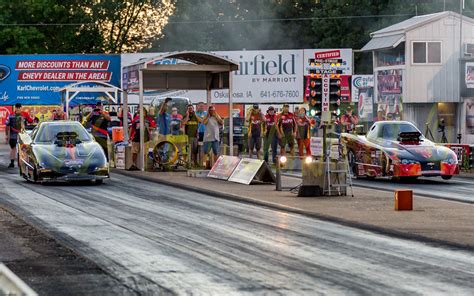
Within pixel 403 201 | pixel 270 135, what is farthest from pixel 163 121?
pixel 403 201

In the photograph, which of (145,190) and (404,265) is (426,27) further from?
(404,265)

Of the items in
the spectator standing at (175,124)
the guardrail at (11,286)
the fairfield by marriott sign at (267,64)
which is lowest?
the guardrail at (11,286)

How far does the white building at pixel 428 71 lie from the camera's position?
46.6 m

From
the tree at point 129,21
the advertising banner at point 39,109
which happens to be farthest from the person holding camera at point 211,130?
the tree at point 129,21

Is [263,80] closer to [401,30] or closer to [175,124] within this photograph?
[401,30]

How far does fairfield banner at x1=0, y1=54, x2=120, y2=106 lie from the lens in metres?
57.4

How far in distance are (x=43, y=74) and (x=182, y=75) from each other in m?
27.8

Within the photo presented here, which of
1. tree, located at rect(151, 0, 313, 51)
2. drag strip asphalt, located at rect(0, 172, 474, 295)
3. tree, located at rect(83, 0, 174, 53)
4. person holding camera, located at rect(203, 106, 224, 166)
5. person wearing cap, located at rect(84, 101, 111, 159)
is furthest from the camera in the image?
tree, located at rect(83, 0, 174, 53)

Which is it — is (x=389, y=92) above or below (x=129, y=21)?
below

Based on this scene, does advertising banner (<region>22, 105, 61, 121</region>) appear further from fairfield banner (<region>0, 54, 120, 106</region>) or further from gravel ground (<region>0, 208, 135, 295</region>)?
gravel ground (<region>0, 208, 135, 295</region>)

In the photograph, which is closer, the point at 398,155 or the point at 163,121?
the point at 398,155

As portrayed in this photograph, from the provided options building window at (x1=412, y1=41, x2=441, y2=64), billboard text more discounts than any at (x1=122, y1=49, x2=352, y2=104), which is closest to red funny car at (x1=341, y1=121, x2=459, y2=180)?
building window at (x1=412, y1=41, x2=441, y2=64)

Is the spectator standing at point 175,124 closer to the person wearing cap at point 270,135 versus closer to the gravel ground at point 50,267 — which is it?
the person wearing cap at point 270,135

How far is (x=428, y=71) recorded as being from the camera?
47.0m
